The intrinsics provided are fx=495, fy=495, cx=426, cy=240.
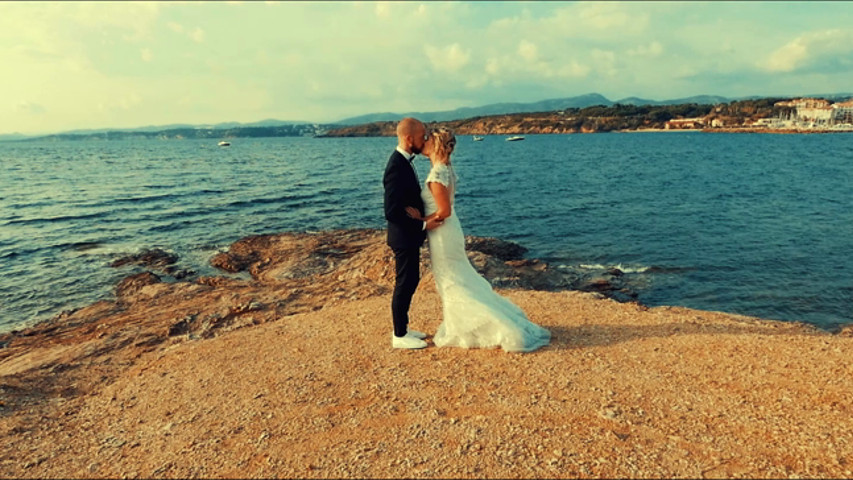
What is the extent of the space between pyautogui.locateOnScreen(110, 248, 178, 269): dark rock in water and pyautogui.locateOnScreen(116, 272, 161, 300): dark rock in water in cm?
182

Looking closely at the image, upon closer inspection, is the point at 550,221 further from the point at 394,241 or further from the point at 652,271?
the point at 394,241

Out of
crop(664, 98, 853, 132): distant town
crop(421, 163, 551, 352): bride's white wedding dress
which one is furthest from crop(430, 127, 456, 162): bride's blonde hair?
crop(664, 98, 853, 132): distant town

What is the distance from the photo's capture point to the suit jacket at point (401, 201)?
6.59 metres

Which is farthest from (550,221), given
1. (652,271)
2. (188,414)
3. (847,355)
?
(188,414)

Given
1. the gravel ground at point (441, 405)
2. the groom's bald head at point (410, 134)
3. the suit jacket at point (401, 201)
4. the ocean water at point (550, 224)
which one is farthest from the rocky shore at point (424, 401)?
the ocean water at point (550, 224)

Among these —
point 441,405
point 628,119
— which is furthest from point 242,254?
point 628,119

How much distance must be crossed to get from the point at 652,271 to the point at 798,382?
1187cm

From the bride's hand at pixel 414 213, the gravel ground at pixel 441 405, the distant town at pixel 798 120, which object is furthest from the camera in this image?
the distant town at pixel 798 120

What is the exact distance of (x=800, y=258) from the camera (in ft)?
61.6

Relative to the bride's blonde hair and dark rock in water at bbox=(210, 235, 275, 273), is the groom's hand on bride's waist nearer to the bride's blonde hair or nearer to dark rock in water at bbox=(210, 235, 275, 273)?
the bride's blonde hair

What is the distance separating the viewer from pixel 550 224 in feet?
86.1

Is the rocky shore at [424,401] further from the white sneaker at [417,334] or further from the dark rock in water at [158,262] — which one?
the dark rock in water at [158,262]

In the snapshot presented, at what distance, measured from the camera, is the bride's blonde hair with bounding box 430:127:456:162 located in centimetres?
665

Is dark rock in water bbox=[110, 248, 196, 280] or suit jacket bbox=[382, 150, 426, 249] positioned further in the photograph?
dark rock in water bbox=[110, 248, 196, 280]
